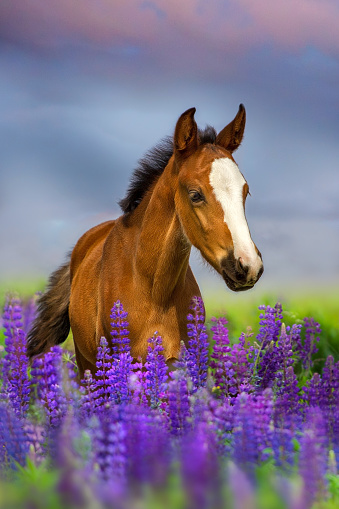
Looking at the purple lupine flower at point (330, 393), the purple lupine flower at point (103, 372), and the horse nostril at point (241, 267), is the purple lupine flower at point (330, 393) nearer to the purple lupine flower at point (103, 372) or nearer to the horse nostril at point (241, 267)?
Result: the horse nostril at point (241, 267)

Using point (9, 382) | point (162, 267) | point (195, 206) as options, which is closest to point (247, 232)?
point (195, 206)

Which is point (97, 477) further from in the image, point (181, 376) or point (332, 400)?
point (332, 400)

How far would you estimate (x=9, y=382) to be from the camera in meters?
4.00

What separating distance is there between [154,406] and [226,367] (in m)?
0.52

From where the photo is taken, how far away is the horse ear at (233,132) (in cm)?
534

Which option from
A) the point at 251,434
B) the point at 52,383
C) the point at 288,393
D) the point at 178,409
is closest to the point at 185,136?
the point at 288,393

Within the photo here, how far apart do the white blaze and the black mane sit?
1.04m

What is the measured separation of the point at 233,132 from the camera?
17.7 ft

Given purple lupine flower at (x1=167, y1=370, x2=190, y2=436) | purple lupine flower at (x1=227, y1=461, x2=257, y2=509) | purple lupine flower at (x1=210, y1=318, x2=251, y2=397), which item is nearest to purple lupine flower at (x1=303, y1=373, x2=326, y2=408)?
purple lupine flower at (x1=210, y1=318, x2=251, y2=397)

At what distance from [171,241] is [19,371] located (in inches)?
73.6

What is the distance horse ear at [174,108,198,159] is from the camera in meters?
4.97

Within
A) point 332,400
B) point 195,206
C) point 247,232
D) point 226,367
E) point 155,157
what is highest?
point 155,157

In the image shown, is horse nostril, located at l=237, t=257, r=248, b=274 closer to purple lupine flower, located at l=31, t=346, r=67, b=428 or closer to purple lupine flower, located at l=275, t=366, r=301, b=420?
purple lupine flower, located at l=275, t=366, r=301, b=420

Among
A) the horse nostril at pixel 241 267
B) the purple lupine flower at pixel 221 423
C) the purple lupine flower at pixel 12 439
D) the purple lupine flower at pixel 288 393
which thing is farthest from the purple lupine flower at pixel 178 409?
the horse nostril at pixel 241 267
